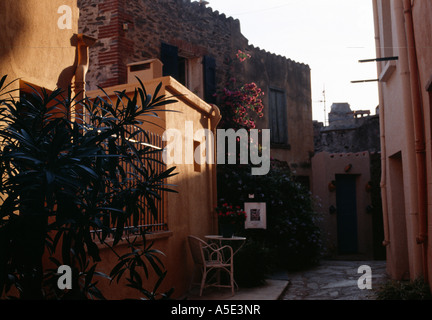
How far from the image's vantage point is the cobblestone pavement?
666 centimetres

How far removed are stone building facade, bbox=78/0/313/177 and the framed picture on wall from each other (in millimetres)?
3255

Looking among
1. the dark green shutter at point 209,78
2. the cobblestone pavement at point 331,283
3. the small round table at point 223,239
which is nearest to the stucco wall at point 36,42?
the small round table at point 223,239

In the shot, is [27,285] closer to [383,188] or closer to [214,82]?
[383,188]

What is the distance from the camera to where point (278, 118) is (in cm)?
1270

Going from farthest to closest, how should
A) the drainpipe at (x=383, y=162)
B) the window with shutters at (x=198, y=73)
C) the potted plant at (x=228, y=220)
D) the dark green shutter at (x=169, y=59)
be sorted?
1. the window with shutters at (x=198, y=73)
2. the dark green shutter at (x=169, y=59)
3. the drainpipe at (x=383, y=162)
4. the potted plant at (x=228, y=220)

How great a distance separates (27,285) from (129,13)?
7246 millimetres

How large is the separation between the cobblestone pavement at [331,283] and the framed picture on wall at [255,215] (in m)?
1.18

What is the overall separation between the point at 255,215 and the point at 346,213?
5059 mm

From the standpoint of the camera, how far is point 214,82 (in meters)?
10.8

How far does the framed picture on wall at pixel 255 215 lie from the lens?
852 centimetres

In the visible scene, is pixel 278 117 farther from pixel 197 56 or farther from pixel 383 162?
pixel 383 162

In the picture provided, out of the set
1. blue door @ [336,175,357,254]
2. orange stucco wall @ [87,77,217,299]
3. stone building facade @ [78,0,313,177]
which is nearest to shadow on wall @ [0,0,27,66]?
orange stucco wall @ [87,77,217,299]

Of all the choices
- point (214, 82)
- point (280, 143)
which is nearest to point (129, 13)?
point (214, 82)

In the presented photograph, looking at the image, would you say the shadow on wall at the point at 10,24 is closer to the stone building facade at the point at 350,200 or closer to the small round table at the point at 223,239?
the small round table at the point at 223,239
